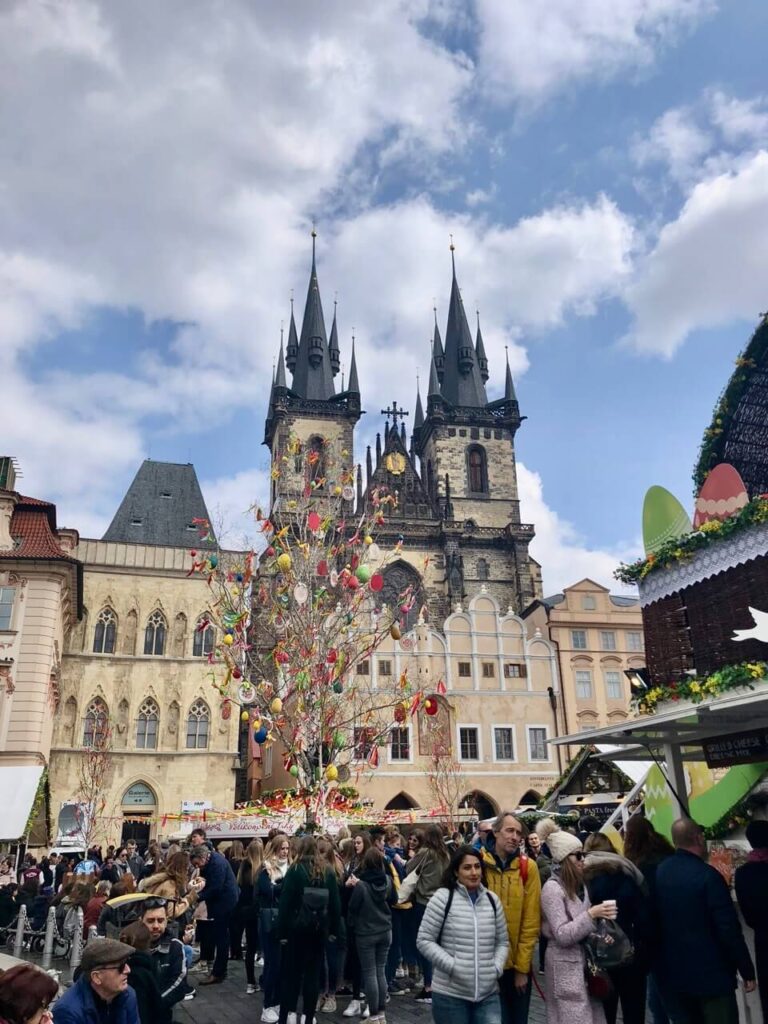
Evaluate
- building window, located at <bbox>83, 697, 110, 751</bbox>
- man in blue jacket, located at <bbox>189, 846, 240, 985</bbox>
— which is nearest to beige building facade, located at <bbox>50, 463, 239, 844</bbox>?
building window, located at <bbox>83, 697, 110, 751</bbox>

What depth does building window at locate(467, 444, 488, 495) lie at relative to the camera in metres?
58.0

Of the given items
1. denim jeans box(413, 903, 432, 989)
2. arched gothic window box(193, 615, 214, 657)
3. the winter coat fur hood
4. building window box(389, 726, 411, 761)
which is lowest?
denim jeans box(413, 903, 432, 989)

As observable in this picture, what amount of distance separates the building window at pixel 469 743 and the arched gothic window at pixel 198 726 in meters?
10.9

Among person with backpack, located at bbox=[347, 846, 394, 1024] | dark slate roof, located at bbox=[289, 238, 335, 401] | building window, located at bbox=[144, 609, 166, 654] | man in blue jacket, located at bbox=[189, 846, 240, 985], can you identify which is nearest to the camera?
person with backpack, located at bbox=[347, 846, 394, 1024]

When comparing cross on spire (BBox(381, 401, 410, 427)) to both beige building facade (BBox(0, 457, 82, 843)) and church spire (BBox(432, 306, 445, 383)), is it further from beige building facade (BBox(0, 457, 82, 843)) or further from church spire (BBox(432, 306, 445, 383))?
beige building facade (BBox(0, 457, 82, 843))

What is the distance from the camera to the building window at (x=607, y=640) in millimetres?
39375

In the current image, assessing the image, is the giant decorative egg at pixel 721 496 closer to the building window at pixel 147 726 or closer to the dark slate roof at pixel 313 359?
the building window at pixel 147 726

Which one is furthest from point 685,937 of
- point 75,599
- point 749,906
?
point 75,599

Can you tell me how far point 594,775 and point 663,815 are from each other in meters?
9.55

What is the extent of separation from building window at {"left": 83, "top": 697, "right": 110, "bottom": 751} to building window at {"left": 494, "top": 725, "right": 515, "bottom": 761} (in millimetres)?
16434

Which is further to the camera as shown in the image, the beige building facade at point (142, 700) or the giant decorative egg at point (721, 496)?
the beige building facade at point (142, 700)

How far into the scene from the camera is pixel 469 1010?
15.5ft

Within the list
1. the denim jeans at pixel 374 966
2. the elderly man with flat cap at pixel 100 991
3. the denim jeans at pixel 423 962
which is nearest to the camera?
the elderly man with flat cap at pixel 100 991

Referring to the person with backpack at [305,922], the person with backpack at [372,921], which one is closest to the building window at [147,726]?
the person with backpack at [372,921]
